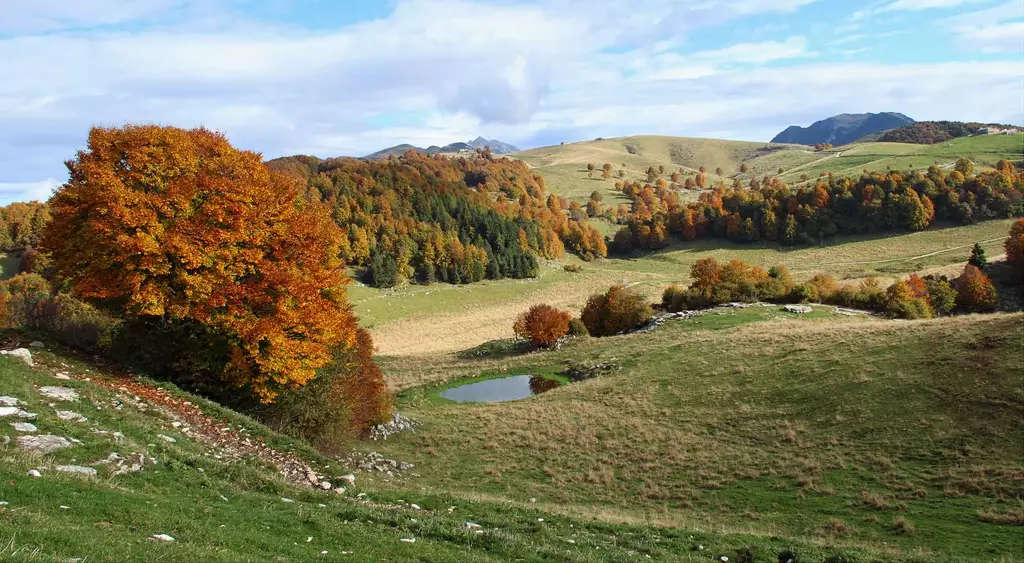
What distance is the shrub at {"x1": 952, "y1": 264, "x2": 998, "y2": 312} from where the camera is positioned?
56562 millimetres

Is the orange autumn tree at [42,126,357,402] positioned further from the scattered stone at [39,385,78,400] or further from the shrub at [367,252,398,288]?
the shrub at [367,252,398,288]

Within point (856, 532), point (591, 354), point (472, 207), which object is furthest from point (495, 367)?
point (472, 207)

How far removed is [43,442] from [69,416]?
7.58ft

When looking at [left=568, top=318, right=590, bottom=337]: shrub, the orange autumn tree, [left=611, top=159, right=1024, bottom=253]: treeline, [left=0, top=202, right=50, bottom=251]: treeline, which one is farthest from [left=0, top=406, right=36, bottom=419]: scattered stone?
[left=611, top=159, right=1024, bottom=253]: treeline

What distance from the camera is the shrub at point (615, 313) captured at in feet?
207

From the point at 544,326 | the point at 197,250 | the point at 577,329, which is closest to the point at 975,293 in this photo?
the point at 577,329

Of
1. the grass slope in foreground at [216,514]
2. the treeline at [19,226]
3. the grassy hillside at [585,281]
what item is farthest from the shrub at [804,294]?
the treeline at [19,226]

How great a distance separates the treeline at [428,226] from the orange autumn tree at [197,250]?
2613 inches

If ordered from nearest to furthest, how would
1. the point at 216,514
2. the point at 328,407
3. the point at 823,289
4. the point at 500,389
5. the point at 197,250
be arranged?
the point at 216,514
the point at 197,250
the point at 328,407
the point at 500,389
the point at 823,289

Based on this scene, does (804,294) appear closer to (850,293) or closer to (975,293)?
(850,293)

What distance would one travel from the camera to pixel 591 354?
170ft

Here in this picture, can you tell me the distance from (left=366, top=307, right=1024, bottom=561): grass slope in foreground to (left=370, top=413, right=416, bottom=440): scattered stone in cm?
87

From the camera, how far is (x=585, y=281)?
117 m

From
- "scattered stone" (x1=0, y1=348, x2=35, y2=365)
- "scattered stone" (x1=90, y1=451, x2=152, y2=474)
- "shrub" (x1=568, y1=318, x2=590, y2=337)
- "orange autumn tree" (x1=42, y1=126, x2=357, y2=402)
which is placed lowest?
"shrub" (x1=568, y1=318, x2=590, y2=337)
